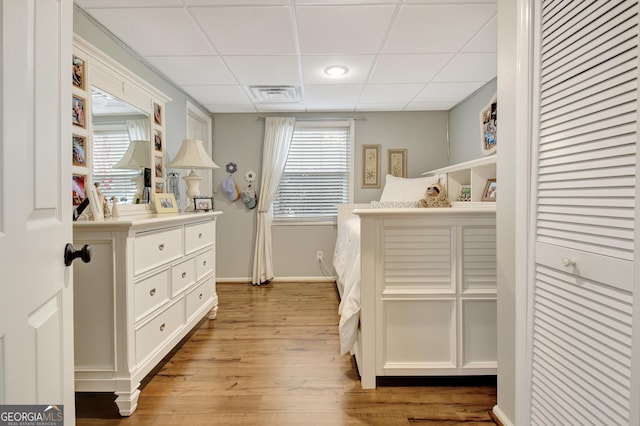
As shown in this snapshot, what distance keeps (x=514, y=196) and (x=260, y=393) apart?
1.59 m

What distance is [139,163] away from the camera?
2445 mm

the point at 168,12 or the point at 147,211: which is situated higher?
the point at 168,12

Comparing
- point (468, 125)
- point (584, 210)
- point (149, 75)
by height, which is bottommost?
point (584, 210)

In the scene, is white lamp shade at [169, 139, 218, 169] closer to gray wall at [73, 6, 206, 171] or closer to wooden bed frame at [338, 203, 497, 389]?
gray wall at [73, 6, 206, 171]

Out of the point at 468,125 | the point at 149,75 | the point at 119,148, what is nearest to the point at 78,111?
the point at 119,148

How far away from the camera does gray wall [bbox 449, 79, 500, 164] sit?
3270mm

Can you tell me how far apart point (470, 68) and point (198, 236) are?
2662 millimetres

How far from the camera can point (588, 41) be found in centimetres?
93

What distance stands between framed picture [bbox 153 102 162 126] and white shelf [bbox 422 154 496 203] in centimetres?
267

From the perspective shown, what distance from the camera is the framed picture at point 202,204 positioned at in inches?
113

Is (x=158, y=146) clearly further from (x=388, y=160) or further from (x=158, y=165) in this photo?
(x=388, y=160)

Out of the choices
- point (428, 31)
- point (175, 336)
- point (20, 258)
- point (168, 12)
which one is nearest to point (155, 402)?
point (175, 336)

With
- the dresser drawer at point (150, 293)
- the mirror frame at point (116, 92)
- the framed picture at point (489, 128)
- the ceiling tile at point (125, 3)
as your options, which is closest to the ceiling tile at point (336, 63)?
the ceiling tile at point (125, 3)

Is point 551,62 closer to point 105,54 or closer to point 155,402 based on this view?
point 155,402
